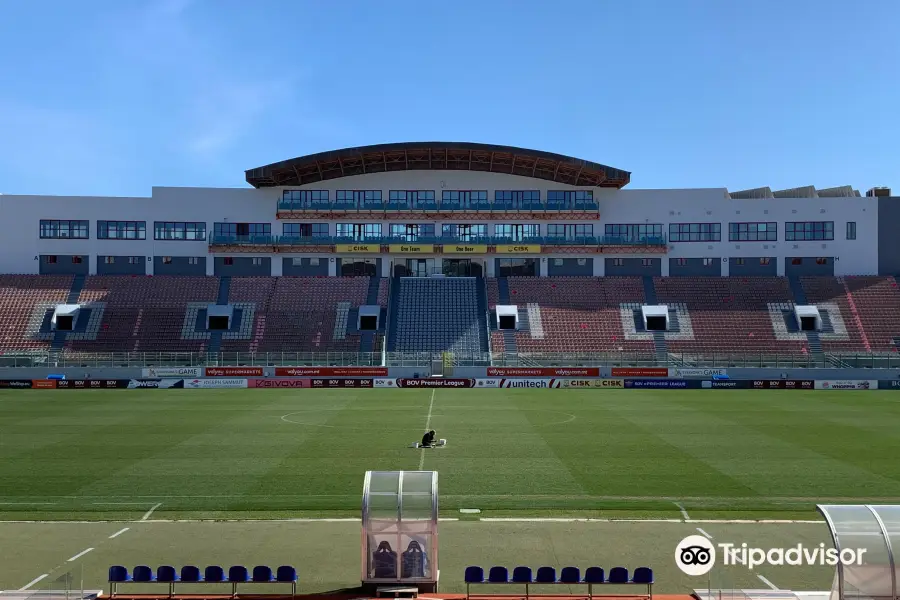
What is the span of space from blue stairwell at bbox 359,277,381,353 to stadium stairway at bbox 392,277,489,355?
184 cm

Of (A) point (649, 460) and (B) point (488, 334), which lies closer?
(A) point (649, 460)

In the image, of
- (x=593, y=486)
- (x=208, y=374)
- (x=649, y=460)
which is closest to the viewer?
(x=593, y=486)

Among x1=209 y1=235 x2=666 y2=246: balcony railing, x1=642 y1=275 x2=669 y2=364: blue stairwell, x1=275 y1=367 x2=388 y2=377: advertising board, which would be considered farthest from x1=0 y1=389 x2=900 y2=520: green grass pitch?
x1=209 y1=235 x2=666 y2=246: balcony railing

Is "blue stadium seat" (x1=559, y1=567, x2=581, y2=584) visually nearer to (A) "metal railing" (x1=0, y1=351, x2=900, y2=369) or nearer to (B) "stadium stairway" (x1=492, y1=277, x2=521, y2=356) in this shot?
(A) "metal railing" (x1=0, y1=351, x2=900, y2=369)

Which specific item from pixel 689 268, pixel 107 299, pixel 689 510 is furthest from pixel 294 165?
pixel 689 510

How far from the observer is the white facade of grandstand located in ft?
229

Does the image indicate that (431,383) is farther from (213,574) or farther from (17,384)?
(213,574)

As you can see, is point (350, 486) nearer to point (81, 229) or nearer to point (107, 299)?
point (107, 299)

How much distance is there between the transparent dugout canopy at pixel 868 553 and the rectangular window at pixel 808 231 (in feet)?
212

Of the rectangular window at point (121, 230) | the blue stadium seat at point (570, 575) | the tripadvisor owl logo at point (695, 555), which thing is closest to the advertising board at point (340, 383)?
the rectangular window at point (121, 230)

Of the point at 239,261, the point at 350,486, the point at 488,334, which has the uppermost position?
the point at 239,261

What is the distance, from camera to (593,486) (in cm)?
2203

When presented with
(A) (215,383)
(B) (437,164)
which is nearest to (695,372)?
(B) (437,164)

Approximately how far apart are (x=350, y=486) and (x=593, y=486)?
7.37 metres
